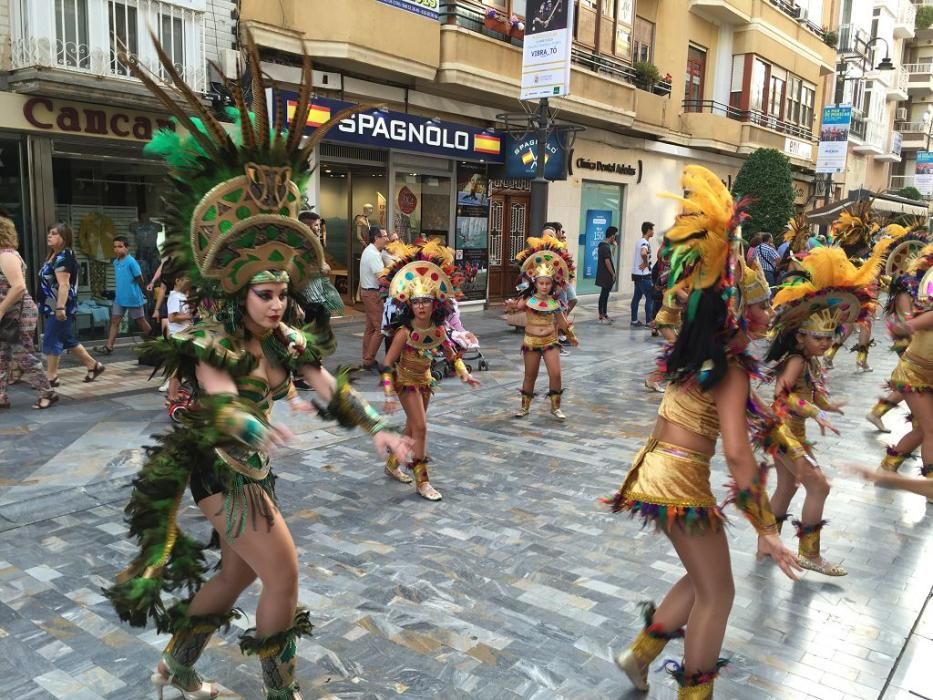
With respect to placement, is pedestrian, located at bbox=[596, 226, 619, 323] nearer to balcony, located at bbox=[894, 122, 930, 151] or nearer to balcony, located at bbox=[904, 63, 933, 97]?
balcony, located at bbox=[894, 122, 930, 151]

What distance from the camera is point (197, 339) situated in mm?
2760

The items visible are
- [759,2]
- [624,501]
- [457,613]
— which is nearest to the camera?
[624,501]

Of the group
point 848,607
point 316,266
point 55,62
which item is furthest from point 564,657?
point 55,62

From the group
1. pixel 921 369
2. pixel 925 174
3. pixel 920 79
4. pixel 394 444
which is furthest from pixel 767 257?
pixel 920 79

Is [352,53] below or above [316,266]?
above

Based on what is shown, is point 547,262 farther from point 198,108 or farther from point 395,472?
point 198,108

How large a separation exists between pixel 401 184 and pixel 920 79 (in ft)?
161

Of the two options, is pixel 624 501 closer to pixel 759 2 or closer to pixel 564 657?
pixel 564 657

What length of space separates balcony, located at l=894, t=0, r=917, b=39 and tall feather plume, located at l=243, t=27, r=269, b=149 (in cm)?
5277

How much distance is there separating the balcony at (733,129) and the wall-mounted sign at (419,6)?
1164 cm

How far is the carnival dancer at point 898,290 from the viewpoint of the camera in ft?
21.9

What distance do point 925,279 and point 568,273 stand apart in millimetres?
3364

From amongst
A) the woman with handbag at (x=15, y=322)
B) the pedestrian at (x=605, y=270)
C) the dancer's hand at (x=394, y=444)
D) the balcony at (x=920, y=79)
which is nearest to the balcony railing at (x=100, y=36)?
the woman with handbag at (x=15, y=322)

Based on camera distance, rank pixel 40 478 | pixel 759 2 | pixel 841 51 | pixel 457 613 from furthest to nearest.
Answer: pixel 841 51
pixel 759 2
pixel 40 478
pixel 457 613
